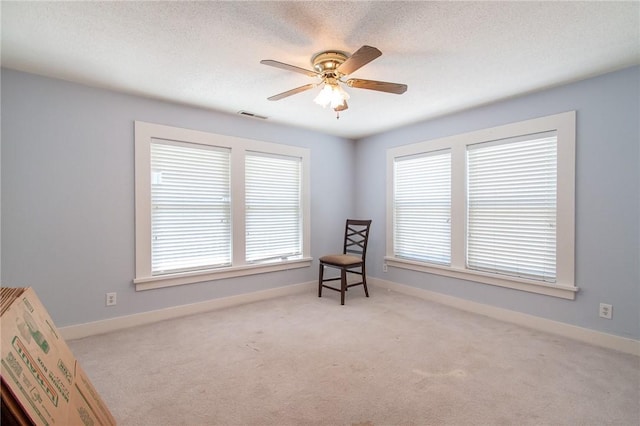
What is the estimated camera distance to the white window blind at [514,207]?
292cm

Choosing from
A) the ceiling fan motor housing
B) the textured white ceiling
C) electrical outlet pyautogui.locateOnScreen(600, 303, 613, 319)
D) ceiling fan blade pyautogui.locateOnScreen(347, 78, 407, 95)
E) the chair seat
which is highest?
the textured white ceiling

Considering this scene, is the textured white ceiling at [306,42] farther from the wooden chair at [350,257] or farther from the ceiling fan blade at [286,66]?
the wooden chair at [350,257]

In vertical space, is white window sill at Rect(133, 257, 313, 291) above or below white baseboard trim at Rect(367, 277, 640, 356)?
above

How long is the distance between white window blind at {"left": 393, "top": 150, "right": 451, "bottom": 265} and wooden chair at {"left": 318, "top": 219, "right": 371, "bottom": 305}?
49cm

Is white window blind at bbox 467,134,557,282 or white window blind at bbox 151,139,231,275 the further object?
white window blind at bbox 151,139,231,275

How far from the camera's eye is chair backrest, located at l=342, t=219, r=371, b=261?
428 cm

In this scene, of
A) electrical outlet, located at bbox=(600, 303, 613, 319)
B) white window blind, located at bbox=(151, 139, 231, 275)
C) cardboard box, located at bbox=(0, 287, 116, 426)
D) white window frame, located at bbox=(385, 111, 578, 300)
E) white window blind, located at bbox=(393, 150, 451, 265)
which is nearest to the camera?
cardboard box, located at bbox=(0, 287, 116, 426)

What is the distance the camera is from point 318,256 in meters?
4.52

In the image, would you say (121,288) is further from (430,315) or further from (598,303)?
(598,303)

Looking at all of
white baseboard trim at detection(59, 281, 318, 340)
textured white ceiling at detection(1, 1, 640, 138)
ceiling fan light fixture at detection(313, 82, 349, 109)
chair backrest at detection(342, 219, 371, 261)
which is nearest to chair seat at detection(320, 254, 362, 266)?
chair backrest at detection(342, 219, 371, 261)

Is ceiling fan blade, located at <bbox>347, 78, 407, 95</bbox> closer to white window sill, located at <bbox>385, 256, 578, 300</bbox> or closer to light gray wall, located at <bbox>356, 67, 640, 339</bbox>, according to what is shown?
light gray wall, located at <bbox>356, 67, 640, 339</bbox>

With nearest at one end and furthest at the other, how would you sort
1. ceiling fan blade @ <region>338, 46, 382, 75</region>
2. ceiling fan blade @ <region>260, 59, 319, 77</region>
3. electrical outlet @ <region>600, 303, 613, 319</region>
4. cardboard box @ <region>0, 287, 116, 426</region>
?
cardboard box @ <region>0, 287, 116, 426</region> < ceiling fan blade @ <region>338, 46, 382, 75</region> < ceiling fan blade @ <region>260, 59, 319, 77</region> < electrical outlet @ <region>600, 303, 613, 319</region>

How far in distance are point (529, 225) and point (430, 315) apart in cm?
137

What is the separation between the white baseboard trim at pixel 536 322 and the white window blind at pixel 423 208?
444mm
